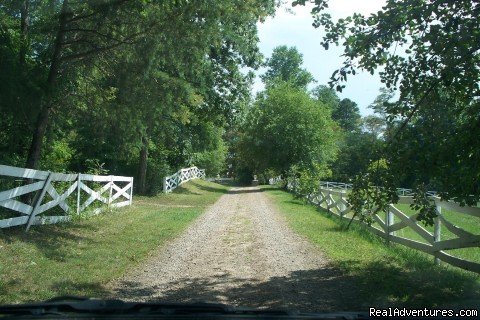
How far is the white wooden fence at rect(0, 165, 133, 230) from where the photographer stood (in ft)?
32.4

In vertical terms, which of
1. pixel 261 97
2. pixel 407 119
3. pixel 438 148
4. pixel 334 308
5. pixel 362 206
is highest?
pixel 261 97

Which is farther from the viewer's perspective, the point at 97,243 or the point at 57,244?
the point at 97,243

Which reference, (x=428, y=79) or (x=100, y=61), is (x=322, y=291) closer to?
(x=428, y=79)

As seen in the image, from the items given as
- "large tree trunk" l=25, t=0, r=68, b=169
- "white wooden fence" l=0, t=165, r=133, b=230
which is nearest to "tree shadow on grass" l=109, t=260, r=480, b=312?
"white wooden fence" l=0, t=165, r=133, b=230

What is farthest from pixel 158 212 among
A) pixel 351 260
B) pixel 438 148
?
pixel 438 148

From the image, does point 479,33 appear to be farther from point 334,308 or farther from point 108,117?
point 108,117

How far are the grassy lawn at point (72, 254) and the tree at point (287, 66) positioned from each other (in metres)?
57.4

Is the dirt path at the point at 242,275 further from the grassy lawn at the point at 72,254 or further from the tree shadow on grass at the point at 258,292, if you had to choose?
the grassy lawn at the point at 72,254

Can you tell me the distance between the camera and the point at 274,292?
715cm

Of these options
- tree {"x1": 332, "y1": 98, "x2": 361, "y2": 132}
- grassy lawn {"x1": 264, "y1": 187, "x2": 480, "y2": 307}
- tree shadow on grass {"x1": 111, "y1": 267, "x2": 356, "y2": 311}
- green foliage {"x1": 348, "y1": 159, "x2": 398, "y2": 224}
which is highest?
tree {"x1": 332, "y1": 98, "x2": 361, "y2": 132}

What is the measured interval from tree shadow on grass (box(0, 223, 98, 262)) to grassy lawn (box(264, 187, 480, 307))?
17.1 feet

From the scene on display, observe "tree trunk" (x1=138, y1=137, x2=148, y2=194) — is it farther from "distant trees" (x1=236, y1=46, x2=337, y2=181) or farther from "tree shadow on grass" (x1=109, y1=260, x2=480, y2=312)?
"tree shadow on grass" (x1=109, y1=260, x2=480, y2=312)

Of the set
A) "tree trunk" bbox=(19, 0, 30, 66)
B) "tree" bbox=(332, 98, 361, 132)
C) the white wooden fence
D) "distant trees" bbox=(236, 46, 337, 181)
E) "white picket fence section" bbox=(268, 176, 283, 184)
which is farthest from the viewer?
"tree" bbox=(332, 98, 361, 132)

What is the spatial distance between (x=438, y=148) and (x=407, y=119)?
91 cm
